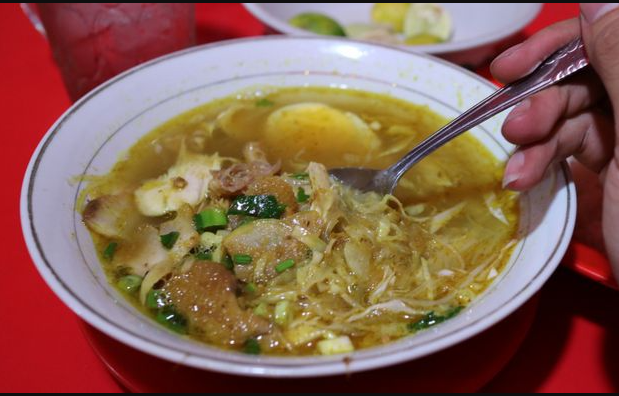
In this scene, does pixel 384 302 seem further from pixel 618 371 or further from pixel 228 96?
pixel 228 96

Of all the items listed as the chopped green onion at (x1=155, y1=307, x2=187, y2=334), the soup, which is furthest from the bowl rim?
the chopped green onion at (x1=155, y1=307, x2=187, y2=334)

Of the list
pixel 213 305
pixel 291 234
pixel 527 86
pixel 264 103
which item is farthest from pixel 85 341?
pixel 527 86

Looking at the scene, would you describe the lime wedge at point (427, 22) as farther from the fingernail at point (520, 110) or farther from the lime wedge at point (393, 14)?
the fingernail at point (520, 110)

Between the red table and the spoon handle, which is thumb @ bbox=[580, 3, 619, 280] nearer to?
the spoon handle

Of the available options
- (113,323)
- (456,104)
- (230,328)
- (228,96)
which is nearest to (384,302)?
(230,328)

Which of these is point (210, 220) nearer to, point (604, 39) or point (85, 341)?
point (85, 341)
